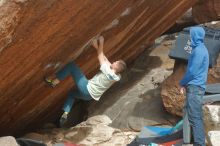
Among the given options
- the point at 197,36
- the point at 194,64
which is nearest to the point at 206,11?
the point at 197,36

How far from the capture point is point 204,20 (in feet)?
44.5

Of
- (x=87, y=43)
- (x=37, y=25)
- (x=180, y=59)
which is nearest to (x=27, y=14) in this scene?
(x=37, y=25)

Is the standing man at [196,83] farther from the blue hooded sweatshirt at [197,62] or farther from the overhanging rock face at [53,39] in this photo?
the overhanging rock face at [53,39]

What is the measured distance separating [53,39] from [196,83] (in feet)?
7.36

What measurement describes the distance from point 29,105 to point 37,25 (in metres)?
3.49

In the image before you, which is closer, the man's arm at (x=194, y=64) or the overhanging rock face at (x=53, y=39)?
the overhanging rock face at (x=53, y=39)

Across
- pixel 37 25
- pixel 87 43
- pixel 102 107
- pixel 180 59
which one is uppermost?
pixel 37 25

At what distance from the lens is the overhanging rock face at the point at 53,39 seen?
5691 millimetres

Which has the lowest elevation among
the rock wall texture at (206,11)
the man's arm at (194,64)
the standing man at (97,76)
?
the rock wall texture at (206,11)

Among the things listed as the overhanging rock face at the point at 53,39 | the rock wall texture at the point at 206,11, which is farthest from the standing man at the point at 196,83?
the rock wall texture at the point at 206,11

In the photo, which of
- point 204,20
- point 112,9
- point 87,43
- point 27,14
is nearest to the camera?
point 27,14

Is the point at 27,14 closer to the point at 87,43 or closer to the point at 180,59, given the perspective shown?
the point at 87,43

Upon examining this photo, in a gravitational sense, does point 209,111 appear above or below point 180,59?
below

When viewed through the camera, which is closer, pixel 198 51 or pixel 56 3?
pixel 56 3
